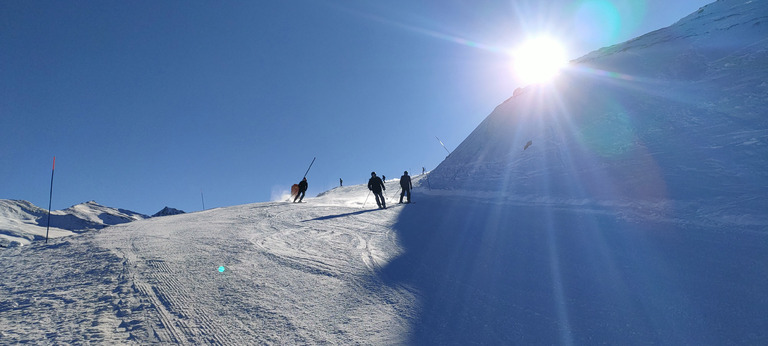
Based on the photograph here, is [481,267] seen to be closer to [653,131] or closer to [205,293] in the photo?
[205,293]

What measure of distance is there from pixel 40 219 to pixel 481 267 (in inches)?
6052

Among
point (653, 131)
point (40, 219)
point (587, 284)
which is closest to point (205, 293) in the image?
point (587, 284)

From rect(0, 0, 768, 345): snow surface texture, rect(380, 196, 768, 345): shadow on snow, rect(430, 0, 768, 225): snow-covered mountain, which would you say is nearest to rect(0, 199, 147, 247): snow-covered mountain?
rect(0, 0, 768, 345): snow surface texture

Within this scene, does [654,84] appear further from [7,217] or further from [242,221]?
[7,217]

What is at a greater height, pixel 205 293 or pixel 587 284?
pixel 205 293

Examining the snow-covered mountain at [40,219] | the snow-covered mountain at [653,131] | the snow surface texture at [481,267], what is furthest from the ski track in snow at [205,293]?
the snow-covered mountain at [40,219]

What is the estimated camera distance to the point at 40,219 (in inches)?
4203

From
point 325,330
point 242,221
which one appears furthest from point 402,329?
point 242,221

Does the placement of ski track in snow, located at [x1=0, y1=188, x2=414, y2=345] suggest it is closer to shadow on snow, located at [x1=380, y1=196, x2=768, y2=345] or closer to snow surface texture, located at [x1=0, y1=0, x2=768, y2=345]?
snow surface texture, located at [x1=0, y1=0, x2=768, y2=345]

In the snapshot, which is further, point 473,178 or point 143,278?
point 473,178

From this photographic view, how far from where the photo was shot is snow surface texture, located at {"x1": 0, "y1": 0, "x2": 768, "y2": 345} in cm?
396

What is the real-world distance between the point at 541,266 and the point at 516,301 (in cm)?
162

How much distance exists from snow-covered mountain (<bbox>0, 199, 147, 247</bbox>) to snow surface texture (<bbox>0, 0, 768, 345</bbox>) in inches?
1237

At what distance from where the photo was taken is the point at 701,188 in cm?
974
